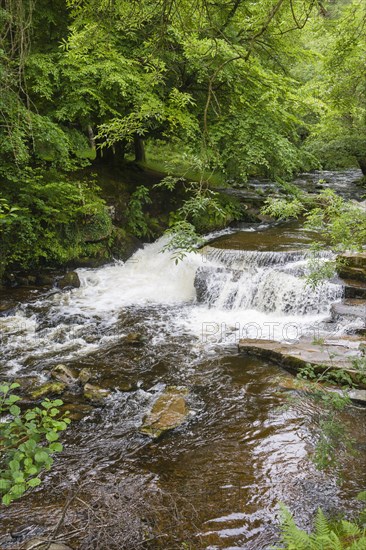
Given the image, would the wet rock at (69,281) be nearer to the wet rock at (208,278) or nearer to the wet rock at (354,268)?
the wet rock at (208,278)

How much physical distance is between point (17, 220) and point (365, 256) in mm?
7544

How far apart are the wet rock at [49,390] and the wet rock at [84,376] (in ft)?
0.89

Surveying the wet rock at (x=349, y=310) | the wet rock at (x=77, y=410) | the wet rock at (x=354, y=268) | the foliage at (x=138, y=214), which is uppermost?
the foliage at (x=138, y=214)

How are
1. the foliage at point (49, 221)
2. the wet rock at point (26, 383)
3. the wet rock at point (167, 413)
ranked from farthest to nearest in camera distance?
the foliage at point (49, 221) < the wet rock at point (26, 383) < the wet rock at point (167, 413)

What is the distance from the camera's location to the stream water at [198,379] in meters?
3.90

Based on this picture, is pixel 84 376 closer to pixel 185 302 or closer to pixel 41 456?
pixel 41 456

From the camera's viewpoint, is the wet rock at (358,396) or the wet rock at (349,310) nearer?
the wet rock at (358,396)

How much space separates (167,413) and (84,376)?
4.97ft

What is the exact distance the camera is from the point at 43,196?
9.74 metres

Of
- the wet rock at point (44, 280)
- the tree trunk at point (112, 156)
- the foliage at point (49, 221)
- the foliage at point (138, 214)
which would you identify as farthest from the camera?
the tree trunk at point (112, 156)

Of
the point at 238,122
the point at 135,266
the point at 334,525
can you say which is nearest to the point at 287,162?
the point at 238,122

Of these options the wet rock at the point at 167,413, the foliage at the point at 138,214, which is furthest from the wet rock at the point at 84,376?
the foliage at the point at 138,214

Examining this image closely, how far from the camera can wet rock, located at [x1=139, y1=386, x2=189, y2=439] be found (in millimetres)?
5105

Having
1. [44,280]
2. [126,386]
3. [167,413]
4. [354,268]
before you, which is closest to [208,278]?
[354,268]
